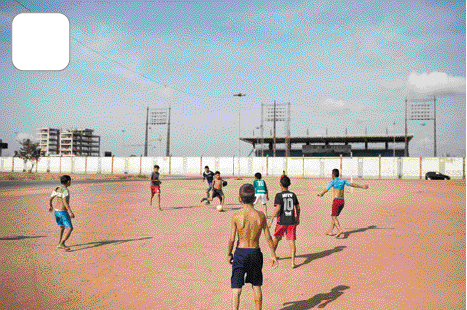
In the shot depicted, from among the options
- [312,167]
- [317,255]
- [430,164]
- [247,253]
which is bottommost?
[317,255]

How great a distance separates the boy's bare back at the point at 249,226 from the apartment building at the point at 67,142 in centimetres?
15808

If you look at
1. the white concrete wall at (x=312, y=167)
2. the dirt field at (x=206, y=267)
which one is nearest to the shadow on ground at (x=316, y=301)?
the dirt field at (x=206, y=267)

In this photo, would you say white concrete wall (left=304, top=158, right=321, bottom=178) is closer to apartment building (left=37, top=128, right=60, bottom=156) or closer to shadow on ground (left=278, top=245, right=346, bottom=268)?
shadow on ground (left=278, top=245, right=346, bottom=268)

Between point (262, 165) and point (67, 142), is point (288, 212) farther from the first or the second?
point (67, 142)

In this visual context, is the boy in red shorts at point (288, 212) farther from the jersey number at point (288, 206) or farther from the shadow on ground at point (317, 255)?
the shadow on ground at point (317, 255)

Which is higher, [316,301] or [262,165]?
[262,165]

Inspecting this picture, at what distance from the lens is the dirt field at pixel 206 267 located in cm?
477

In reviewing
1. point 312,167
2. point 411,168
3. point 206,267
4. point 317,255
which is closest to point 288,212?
point 317,255

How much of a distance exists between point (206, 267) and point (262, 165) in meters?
49.2

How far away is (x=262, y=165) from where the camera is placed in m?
55.2

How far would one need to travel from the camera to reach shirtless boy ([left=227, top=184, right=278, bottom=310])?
3.88m

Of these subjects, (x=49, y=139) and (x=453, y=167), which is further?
(x=49, y=139)

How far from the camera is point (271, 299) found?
4.85 metres
